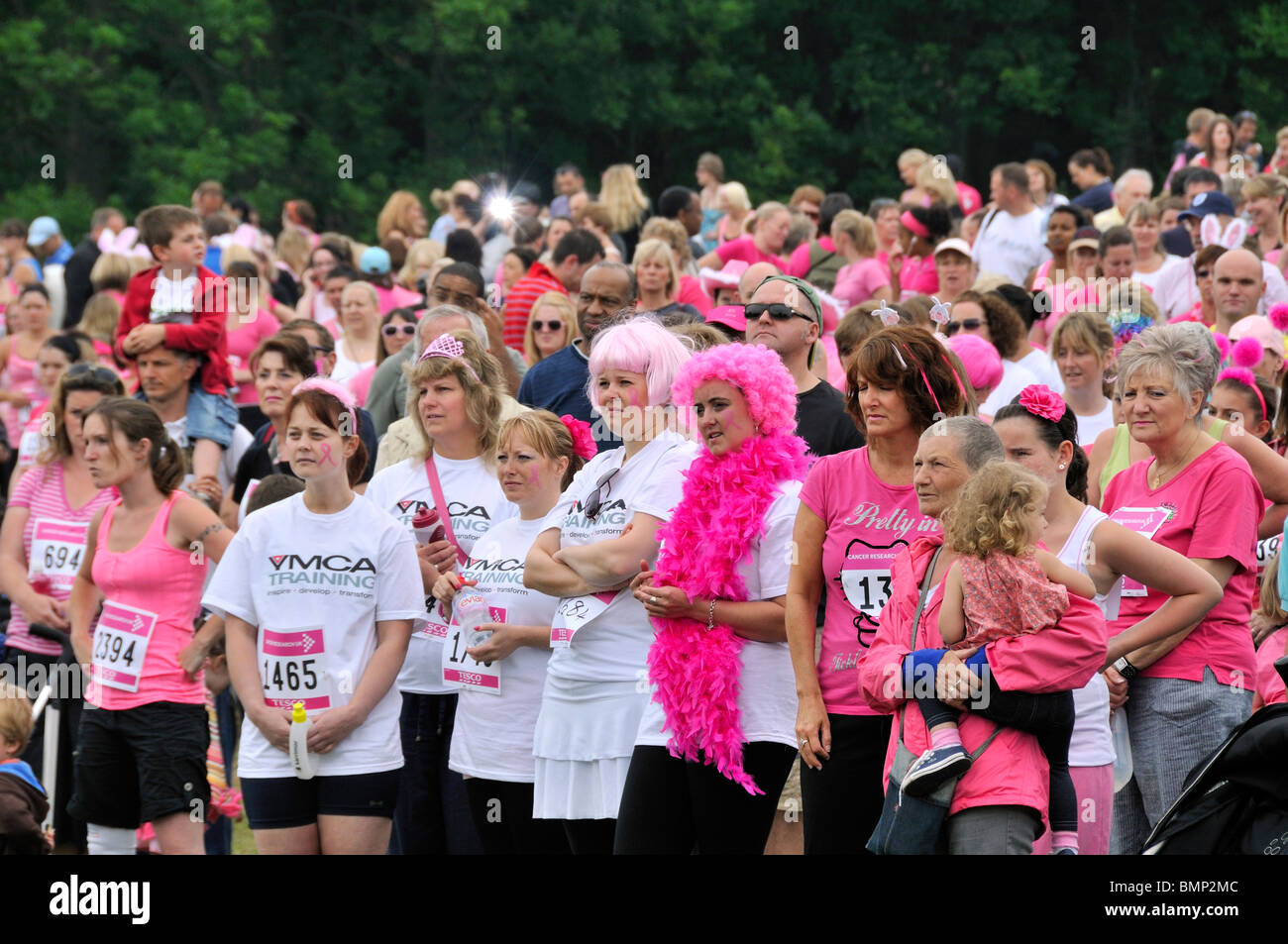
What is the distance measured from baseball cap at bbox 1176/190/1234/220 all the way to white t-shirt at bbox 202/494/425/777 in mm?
8041

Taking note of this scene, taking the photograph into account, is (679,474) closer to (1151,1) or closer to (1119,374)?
(1119,374)

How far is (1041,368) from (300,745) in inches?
154

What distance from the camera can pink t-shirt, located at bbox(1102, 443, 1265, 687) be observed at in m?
5.02

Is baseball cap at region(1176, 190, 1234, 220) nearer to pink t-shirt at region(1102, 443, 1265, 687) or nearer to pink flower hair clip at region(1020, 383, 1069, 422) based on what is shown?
pink t-shirt at region(1102, 443, 1265, 687)

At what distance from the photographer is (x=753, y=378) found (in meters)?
4.74

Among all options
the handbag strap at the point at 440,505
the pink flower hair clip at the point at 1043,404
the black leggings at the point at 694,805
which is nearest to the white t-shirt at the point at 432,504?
the handbag strap at the point at 440,505

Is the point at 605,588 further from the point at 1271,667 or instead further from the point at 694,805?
the point at 1271,667

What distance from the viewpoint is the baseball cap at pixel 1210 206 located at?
11.8 meters

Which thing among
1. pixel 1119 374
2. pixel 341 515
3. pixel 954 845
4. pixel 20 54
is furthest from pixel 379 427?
pixel 20 54

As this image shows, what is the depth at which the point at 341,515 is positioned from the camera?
17.7ft

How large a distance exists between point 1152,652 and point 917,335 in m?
1.20

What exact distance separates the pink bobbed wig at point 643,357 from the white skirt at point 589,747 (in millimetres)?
827
